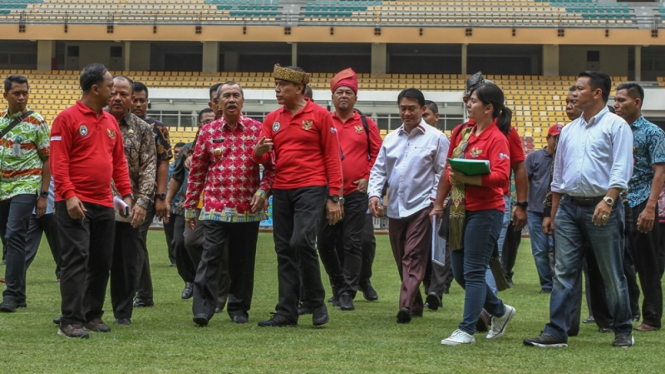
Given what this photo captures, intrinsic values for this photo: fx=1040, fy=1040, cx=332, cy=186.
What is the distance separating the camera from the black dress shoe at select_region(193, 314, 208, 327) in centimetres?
769

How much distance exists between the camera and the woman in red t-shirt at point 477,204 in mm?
6780

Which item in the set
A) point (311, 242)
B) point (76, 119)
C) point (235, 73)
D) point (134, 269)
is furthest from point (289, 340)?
point (235, 73)

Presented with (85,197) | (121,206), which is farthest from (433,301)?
(85,197)

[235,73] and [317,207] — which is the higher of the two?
[235,73]

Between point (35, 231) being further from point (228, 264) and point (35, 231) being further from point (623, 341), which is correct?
point (623, 341)

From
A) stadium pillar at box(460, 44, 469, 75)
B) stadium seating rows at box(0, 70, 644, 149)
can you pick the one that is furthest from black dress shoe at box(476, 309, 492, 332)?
stadium pillar at box(460, 44, 469, 75)

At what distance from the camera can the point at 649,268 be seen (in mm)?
7871

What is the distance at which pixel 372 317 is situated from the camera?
870cm

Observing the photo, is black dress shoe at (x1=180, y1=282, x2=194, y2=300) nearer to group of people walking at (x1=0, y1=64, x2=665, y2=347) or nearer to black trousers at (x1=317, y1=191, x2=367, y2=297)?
group of people walking at (x1=0, y1=64, x2=665, y2=347)

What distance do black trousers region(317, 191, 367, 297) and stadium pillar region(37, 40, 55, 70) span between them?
35.3 meters

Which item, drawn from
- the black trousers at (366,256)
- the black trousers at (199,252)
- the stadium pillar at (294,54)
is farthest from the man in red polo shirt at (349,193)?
the stadium pillar at (294,54)

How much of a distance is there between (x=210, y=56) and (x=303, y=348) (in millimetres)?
36147

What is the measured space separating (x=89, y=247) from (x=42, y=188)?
1756 mm

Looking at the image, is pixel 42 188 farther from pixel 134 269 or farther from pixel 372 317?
pixel 372 317
